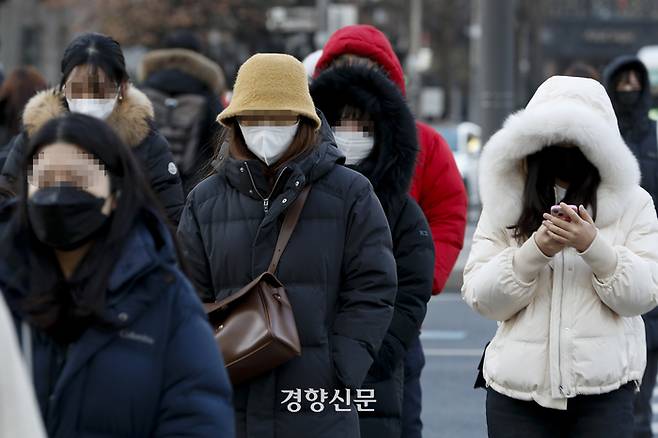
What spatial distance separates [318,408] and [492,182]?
3.24ft

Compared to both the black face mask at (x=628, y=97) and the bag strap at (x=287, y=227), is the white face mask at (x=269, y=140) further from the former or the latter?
the black face mask at (x=628, y=97)

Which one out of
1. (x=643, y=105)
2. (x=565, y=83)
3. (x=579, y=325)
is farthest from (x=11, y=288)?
(x=643, y=105)

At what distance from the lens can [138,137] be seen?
627 centimetres

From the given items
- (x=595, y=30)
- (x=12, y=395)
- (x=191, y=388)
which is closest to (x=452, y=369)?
(x=191, y=388)

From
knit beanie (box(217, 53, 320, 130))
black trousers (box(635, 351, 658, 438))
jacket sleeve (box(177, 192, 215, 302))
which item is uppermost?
knit beanie (box(217, 53, 320, 130))

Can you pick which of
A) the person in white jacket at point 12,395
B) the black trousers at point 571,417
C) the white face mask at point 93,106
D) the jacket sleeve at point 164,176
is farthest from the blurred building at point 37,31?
the person in white jacket at point 12,395

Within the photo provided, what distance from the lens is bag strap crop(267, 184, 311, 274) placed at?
16.0ft

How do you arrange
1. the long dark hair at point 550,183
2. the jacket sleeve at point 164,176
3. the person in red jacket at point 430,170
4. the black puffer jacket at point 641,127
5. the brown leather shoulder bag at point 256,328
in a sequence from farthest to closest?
the black puffer jacket at point 641,127 < the person in red jacket at point 430,170 < the jacket sleeve at point 164,176 < the long dark hair at point 550,183 < the brown leather shoulder bag at point 256,328

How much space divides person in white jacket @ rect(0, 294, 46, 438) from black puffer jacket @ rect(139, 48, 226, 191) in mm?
6554

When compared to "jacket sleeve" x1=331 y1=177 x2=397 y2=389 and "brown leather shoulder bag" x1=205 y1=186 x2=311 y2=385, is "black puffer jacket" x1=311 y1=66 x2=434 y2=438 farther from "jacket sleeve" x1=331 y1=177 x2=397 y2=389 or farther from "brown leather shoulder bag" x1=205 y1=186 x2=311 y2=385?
"brown leather shoulder bag" x1=205 y1=186 x2=311 y2=385

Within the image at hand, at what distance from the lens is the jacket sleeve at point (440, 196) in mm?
6656

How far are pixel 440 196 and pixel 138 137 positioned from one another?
4.15 ft

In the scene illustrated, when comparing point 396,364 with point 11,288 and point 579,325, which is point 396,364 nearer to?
point 579,325

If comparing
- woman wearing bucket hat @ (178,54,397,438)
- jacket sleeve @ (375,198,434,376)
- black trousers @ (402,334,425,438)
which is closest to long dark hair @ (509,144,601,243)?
woman wearing bucket hat @ (178,54,397,438)
